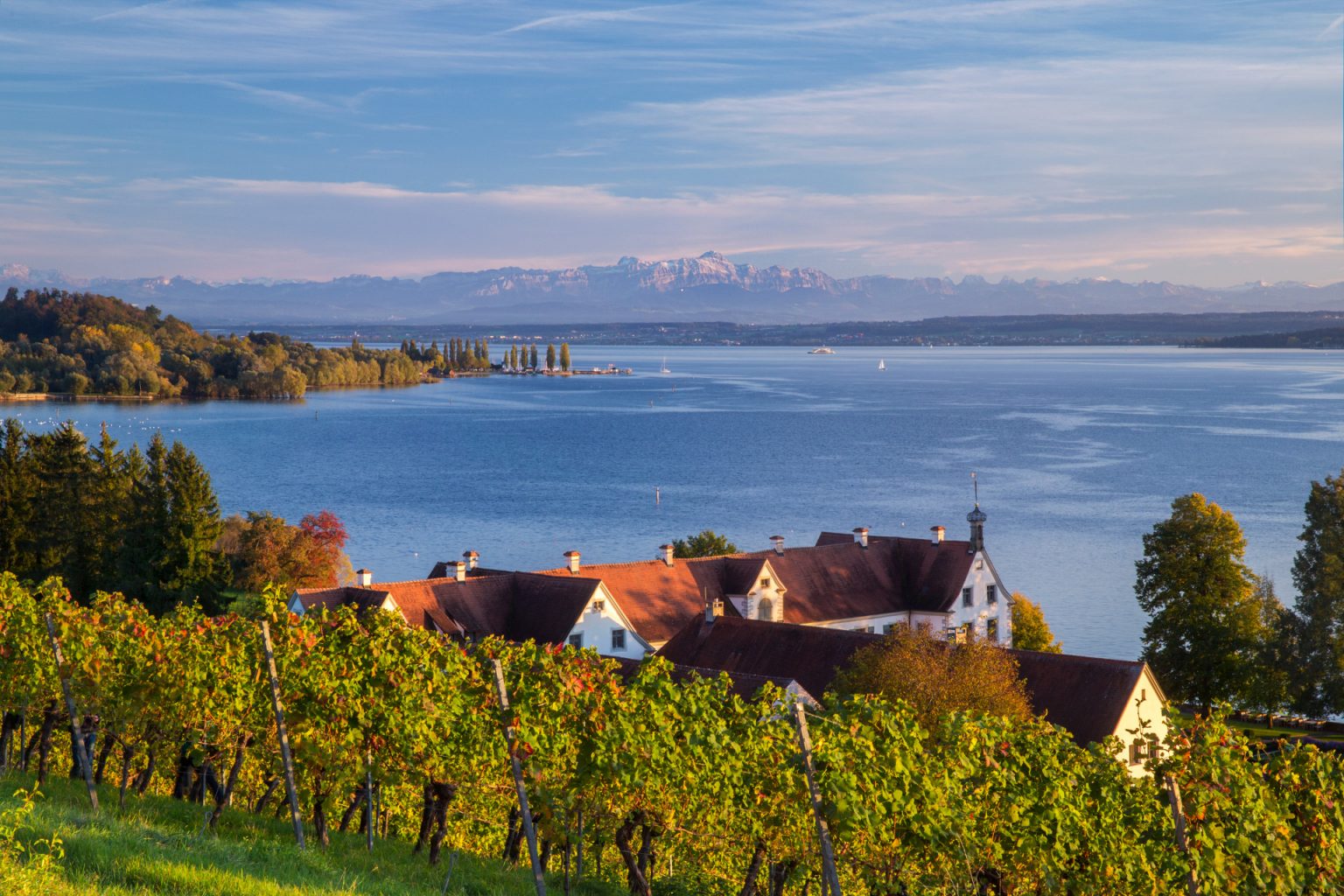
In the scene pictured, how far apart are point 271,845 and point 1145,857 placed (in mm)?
10801

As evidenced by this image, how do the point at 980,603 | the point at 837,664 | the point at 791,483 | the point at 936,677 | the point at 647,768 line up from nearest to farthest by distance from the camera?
the point at 647,768, the point at 936,677, the point at 837,664, the point at 980,603, the point at 791,483

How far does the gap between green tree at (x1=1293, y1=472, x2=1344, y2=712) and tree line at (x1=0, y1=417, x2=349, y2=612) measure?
137 ft

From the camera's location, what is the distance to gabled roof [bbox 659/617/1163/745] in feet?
116

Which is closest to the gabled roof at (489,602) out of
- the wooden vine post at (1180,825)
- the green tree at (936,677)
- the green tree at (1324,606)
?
the green tree at (936,677)

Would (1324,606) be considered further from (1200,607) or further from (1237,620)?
(1200,607)

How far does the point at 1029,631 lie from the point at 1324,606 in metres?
11.9

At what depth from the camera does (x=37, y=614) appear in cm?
2130

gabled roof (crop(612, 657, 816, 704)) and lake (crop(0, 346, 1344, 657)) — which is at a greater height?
gabled roof (crop(612, 657, 816, 704))

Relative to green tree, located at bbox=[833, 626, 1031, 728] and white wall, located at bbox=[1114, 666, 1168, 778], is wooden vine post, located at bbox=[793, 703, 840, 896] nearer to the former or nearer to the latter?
green tree, located at bbox=[833, 626, 1031, 728]

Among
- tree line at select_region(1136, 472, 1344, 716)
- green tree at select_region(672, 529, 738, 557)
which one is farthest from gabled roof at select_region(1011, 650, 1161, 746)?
green tree at select_region(672, 529, 738, 557)

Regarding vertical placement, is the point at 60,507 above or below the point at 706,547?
above

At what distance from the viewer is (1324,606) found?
48.2m

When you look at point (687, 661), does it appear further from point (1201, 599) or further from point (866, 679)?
point (1201, 599)

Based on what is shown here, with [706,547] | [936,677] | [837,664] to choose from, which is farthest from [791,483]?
[936,677]
